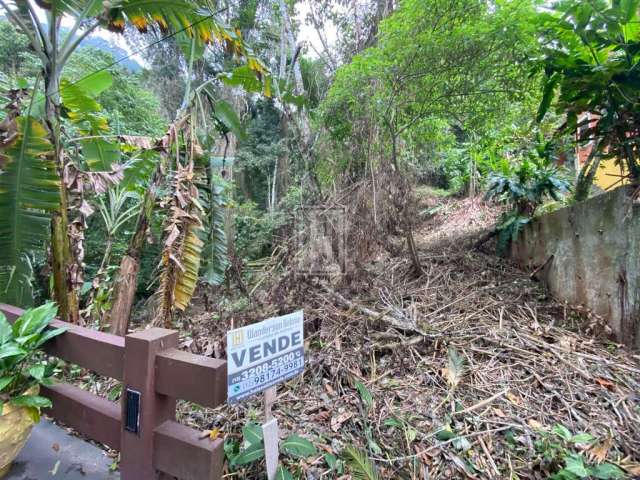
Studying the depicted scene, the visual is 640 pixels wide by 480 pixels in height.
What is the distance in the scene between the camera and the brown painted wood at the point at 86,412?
1577 millimetres

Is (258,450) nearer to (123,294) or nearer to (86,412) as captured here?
(86,412)

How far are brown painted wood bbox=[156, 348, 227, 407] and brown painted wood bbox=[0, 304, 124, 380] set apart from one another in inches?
12.1

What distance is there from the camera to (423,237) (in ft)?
18.5

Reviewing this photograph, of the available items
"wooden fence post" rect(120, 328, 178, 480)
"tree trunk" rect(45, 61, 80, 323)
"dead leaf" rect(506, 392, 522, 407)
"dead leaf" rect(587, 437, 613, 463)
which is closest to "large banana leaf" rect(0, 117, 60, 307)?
"tree trunk" rect(45, 61, 80, 323)

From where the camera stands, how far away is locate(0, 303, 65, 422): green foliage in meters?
1.53

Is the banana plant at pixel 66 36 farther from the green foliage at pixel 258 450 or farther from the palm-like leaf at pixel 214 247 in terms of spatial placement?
the green foliage at pixel 258 450

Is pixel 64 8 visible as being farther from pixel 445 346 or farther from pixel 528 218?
pixel 528 218

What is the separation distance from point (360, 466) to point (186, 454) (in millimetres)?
927

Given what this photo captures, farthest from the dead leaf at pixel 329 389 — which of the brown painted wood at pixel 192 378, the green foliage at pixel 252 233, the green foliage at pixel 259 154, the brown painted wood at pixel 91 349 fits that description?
the green foliage at pixel 259 154

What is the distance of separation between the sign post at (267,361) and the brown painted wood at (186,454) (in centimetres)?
23

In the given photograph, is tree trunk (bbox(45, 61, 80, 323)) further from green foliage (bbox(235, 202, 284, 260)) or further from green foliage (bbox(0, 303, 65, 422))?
green foliage (bbox(235, 202, 284, 260))

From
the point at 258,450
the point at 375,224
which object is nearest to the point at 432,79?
the point at 375,224

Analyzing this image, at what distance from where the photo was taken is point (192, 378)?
131cm

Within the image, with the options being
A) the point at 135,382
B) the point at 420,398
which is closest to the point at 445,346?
the point at 420,398
